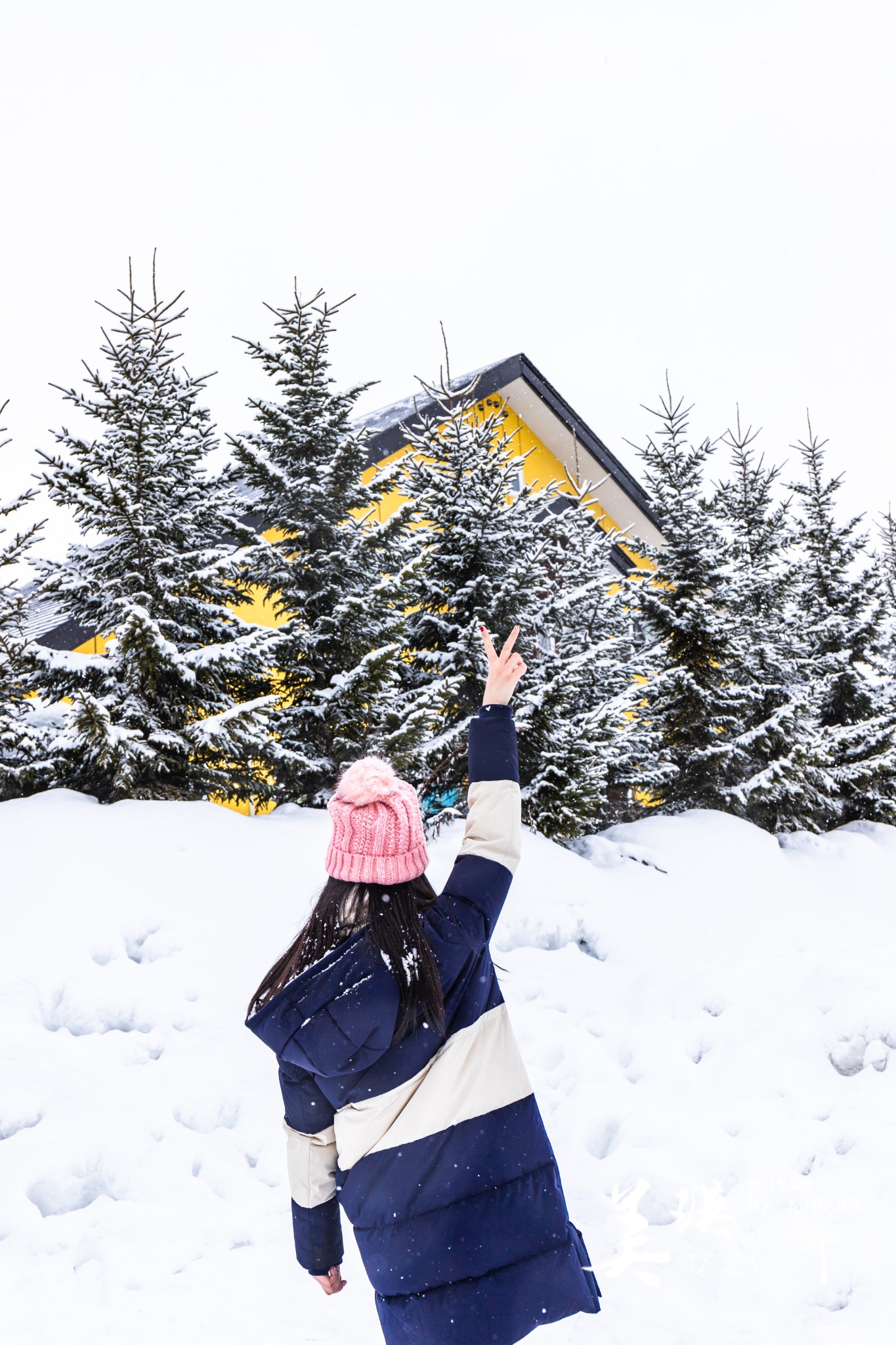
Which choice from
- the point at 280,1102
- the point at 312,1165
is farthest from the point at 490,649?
the point at 280,1102

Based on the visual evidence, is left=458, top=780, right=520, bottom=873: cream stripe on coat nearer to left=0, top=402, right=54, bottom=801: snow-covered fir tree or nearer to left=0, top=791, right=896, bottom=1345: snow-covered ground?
left=0, top=791, right=896, bottom=1345: snow-covered ground

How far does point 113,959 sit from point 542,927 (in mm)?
2956

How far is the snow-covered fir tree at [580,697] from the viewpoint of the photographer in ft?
26.6

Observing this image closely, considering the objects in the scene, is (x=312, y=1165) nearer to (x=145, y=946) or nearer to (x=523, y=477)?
(x=145, y=946)

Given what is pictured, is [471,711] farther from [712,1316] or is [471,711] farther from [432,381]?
[712,1316]

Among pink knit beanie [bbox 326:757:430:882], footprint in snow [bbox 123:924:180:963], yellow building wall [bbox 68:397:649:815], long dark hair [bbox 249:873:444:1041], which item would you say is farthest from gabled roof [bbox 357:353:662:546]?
long dark hair [bbox 249:873:444:1041]

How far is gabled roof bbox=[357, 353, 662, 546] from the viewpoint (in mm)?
14078

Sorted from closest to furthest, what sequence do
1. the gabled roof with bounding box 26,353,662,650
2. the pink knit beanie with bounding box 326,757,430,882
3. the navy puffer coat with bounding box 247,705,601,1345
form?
the navy puffer coat with bounding box 247,705,601,1345 → the pink knit beanie with bounding box 326,757,430,882 → the gabled roof with bounding box 26,353,662,650

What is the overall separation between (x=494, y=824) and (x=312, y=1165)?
101 centimetres

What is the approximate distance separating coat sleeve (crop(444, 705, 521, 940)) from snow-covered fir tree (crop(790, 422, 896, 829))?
37.7 ft

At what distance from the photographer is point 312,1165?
217 centimetres

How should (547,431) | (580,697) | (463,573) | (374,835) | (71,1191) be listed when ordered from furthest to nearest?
(547,431)
(580,697)
(463,573)
(71,1191)
(374,835)

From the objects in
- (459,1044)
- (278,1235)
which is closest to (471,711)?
(278,1235)

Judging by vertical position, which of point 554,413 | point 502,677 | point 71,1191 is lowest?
point 71,1191
